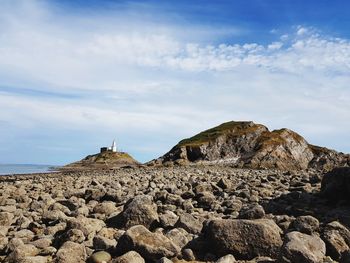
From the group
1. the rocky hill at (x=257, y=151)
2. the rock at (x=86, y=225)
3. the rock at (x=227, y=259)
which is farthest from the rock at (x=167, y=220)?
the rocky hill at (x=257, y=151)

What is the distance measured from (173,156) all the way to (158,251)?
5681 centimetres

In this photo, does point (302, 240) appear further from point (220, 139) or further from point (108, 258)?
point (220, 139)

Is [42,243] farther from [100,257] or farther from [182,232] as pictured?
[182,232]

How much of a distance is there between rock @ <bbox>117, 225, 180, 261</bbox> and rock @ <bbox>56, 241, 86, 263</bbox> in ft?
2.26

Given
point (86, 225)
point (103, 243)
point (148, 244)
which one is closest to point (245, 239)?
point (148, 244)

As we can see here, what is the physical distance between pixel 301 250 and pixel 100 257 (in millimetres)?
3532

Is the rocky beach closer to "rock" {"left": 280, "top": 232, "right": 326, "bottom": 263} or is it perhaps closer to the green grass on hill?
"rock" {"left": 280, "top": 232, "right": 326, "bottom": 263}

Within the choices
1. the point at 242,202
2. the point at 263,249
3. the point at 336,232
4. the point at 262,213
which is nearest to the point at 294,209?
the point at 242,202

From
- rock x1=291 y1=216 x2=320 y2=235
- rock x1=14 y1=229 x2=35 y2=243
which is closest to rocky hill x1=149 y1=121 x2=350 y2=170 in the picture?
rock x1=291 y1=216 x2=320 y2=235

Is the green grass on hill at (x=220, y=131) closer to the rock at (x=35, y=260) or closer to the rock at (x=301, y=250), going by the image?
the rock at (x=35, y=260)

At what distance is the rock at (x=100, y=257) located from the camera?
812 cm

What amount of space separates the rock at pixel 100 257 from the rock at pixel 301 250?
3.10m

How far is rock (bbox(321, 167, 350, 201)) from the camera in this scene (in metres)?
15.0

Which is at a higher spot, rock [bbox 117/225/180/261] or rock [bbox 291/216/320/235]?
rock [bbox 291/216/320/235]
